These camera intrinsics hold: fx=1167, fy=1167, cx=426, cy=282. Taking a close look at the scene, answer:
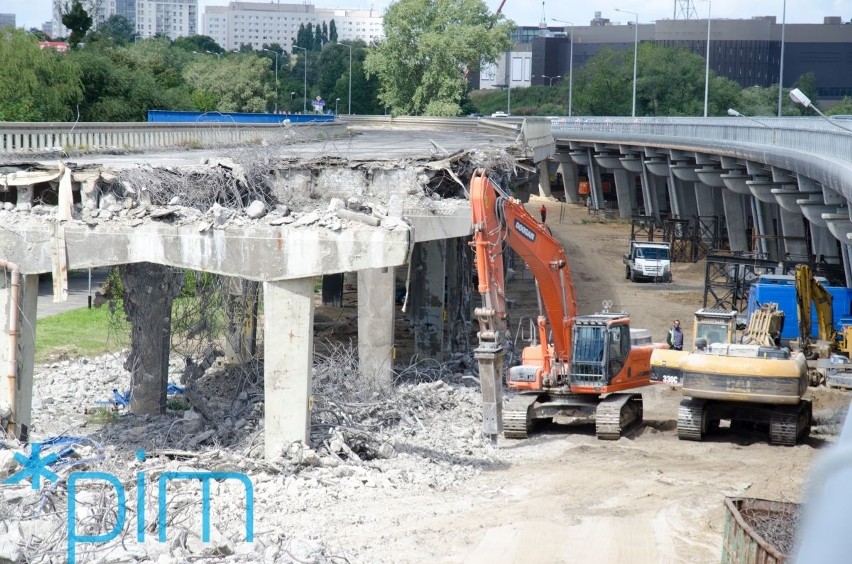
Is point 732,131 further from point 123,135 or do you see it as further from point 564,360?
point 564,360

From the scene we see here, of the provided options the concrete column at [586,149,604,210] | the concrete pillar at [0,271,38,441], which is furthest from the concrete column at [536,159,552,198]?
the concrete pillar at [0,271,38,441]

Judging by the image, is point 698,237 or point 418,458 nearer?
point 418,458

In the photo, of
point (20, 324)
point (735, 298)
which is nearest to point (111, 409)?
point (20, 324)

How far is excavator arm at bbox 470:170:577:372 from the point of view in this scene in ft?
60.2

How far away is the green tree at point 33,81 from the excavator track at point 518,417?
2787 cm

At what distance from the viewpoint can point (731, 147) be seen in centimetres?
4291

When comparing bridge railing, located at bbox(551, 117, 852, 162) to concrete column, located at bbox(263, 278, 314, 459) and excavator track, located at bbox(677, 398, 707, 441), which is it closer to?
excavator track, located at bbox(677, 398, 707, 441)

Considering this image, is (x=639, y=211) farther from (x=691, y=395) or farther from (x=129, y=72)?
(x=691, y=395)

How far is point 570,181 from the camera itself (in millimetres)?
90375

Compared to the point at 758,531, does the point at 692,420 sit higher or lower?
lower

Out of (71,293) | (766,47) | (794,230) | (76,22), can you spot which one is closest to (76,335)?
(71,293)

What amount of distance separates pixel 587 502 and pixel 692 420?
188 inches

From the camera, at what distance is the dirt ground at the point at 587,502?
1442 centimetres

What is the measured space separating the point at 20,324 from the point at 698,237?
44552mm
